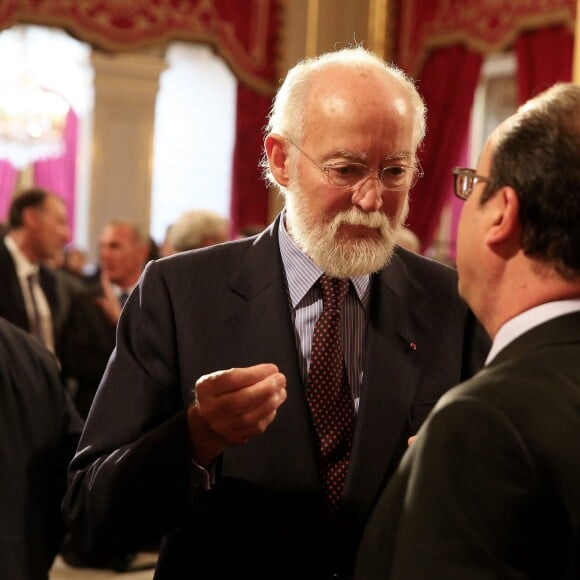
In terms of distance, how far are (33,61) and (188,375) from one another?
1220 cm

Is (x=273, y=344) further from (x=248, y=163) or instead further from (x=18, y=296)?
(x=248, y=163)

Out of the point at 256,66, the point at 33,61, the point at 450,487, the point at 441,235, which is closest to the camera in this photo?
the point at 450,487

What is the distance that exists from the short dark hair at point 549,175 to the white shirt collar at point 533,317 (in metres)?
0.04

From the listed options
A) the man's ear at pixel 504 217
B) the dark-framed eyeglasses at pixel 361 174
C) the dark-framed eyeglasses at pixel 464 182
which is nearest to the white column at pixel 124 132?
the dark-framed eyeglasses at pixel 361 174

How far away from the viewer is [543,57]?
6.59 meters

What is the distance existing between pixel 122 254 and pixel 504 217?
4.55 m

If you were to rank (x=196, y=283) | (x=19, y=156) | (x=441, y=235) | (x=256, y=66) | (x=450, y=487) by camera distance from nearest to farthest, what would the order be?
(x=450, y=487)
(x=196, y=283)
(x=256, y=66)
(x=441, y=235)
(x=19, y=156)

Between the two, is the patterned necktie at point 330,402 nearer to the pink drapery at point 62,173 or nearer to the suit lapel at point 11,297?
the suit lapel at point 11,297

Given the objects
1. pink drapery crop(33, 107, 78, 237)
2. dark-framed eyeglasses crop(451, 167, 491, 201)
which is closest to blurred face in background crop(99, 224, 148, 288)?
dark-framed eyeglasses crop(451, 167, 491, 201)

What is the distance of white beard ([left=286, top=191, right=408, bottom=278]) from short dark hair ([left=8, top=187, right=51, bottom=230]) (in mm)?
3980

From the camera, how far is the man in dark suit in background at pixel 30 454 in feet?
6.59

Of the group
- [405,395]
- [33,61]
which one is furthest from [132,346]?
[33,61]

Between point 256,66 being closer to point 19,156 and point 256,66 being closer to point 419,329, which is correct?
point 19,156

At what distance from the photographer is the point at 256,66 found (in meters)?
7.59
